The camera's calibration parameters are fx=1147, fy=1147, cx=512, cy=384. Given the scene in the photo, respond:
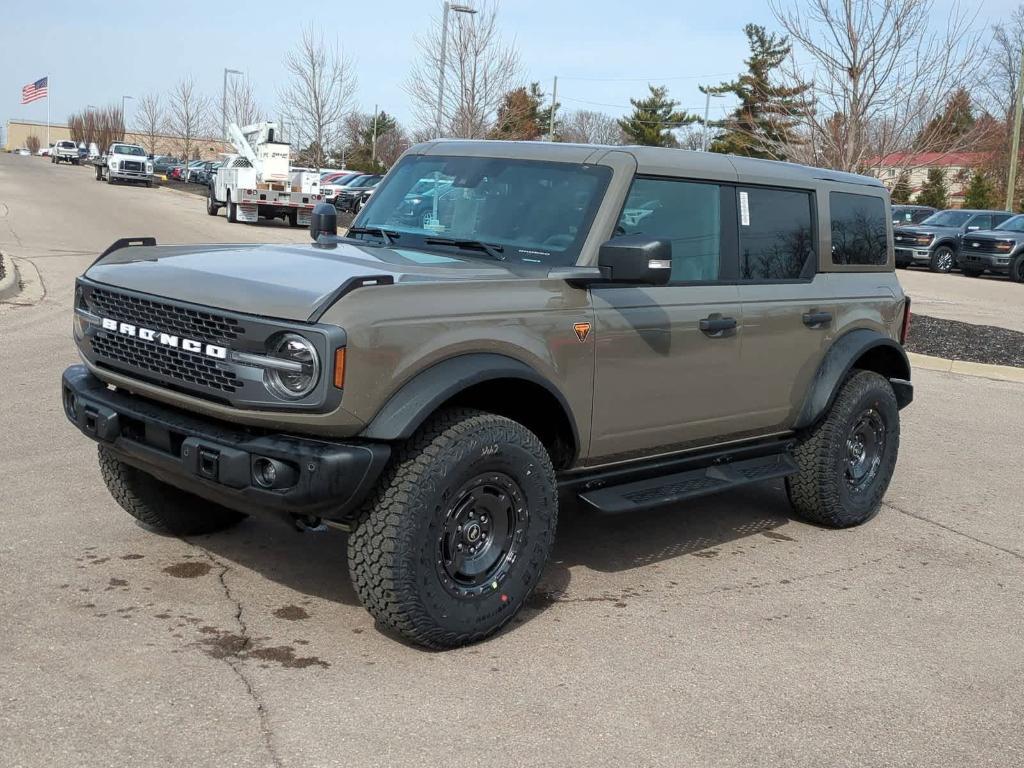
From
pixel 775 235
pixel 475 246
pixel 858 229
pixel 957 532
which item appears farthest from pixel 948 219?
pixel 475 246

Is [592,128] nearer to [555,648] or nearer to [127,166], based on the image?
[127,166]

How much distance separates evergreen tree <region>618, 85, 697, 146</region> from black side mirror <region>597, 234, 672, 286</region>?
60.8m

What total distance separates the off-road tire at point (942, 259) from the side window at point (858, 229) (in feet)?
81.1

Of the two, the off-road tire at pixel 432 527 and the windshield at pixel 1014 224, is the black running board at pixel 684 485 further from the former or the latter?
the windshield at pixel 1014 224

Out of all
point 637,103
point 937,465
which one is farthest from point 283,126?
point 937,465

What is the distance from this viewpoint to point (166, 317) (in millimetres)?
4320

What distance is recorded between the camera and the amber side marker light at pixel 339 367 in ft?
12.8

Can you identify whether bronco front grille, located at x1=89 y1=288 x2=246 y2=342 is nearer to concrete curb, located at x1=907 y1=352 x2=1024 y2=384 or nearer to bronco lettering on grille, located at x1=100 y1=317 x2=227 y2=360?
bronco lettering on grille, located at x1=100 y1=317 x2=227 y2=360

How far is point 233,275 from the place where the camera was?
4.28 m

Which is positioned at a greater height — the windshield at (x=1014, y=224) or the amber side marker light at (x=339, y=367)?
the windshield at (x=1014, y=224)

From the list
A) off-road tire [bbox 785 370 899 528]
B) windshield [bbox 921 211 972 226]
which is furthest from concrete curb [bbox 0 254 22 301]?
windshield [bbox 921 211 972 226]

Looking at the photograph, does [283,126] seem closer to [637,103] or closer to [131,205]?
[131,205]

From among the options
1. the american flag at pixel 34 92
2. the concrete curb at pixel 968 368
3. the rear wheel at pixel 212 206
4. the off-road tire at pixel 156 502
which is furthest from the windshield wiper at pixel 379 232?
the american flag at pixel 34 92

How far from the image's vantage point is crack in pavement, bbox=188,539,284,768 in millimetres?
3502
